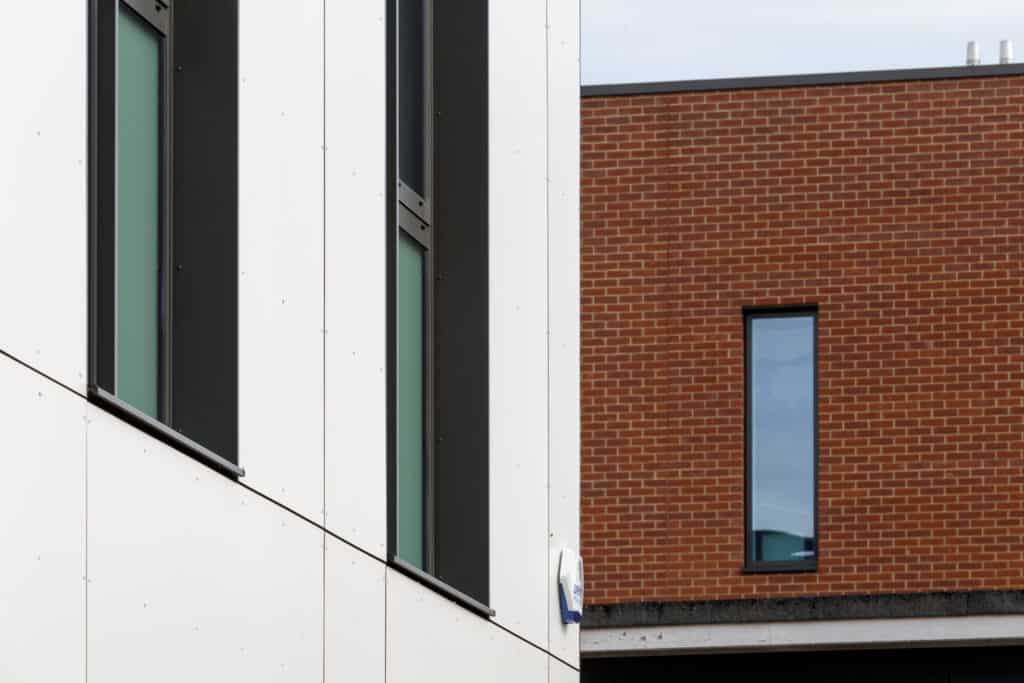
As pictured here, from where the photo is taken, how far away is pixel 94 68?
21.3ft

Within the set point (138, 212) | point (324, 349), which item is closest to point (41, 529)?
point (138, 212)

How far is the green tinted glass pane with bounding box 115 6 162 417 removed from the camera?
7.53m

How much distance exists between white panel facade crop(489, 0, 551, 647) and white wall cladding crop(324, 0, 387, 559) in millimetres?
2409

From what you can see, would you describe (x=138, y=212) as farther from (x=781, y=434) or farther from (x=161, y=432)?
(x=781, y=434)

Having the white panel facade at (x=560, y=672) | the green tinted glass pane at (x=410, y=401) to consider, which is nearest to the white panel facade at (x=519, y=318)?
the white panel facade at (x=560, y=672)

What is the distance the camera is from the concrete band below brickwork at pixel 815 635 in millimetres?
21031

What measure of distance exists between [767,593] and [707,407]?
5.79ft

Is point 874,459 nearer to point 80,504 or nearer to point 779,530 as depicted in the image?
point 779,530

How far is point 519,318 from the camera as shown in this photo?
498 inches

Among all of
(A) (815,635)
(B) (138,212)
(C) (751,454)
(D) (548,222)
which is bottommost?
(A) (815,635)

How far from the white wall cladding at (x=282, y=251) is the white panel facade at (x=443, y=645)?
135cm

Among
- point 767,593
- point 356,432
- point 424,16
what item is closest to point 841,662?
point 767,593

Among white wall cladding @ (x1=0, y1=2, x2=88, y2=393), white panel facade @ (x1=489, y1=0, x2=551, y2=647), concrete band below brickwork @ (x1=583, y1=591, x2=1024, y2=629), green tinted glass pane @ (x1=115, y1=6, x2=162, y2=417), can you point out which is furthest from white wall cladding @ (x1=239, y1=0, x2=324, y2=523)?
concrete band below brickwork @ (x1=583, y1=591, x2=1024, y2=629)

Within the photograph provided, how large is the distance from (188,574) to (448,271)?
199 inches
